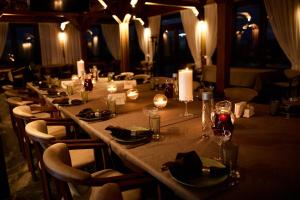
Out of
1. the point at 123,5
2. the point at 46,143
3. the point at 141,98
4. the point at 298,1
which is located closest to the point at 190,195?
the point at 46,143

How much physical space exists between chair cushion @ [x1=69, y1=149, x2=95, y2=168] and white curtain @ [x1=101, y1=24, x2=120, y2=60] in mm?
11088

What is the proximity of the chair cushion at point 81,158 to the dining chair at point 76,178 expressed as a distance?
37 cm

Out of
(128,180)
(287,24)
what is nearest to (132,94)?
(128,180)

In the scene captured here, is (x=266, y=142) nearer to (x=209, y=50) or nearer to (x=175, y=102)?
(x=175, y=102)

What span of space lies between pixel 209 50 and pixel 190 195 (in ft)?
25.0

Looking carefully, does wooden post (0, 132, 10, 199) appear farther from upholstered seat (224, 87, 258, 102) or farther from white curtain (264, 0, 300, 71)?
white curtain (264, 0, 300, 71)

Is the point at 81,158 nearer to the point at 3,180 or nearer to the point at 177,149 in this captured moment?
the point at 3,180

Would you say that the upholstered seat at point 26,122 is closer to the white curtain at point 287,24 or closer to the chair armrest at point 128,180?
the chair armrest at point 128,180

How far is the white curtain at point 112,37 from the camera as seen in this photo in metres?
12.5

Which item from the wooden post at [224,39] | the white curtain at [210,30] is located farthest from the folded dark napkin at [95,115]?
the white curtain at [210,30]

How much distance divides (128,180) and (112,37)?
1205cm

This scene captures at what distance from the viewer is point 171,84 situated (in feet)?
9.35

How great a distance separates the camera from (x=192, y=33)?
8.94 meters

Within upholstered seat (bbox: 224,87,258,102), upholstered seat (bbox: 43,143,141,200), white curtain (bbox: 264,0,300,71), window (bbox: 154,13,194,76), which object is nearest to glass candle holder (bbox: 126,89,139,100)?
upholstered seat (bbox: 224,87,258,102)
